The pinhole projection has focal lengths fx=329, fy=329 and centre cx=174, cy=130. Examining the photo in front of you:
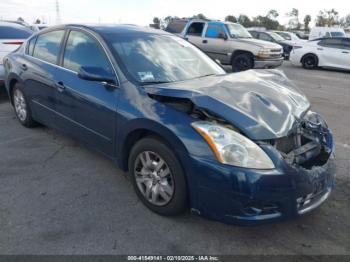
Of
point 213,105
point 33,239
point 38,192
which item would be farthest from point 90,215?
point 213,105

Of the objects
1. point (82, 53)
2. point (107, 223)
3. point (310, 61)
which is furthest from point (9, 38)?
point (310, 61)

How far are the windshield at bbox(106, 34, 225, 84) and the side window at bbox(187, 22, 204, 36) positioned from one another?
361 inches

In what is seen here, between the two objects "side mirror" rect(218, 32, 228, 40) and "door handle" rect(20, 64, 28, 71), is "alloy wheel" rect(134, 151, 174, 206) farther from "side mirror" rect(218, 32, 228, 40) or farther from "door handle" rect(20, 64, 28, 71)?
"side mirror" rect(218, 32, 228, 40)

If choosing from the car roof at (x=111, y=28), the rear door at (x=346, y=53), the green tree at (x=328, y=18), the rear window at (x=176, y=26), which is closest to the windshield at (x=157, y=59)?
the car roof at (x=111, y=28)

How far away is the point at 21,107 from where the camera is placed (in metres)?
5.12

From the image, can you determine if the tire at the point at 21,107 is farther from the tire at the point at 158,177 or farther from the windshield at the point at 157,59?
the tire at the point at 158,177

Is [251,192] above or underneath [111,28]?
underneath

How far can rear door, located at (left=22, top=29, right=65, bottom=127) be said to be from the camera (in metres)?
4.15

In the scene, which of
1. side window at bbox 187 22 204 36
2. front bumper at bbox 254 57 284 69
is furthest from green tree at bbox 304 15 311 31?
front bumper at bbox 254 57 284 69

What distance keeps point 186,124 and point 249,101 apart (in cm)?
67

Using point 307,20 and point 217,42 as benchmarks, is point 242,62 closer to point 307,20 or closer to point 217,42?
point 217,42

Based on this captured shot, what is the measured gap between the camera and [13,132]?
16.6 ft

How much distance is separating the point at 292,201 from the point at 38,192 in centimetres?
246

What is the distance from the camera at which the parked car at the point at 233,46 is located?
11695 mm
